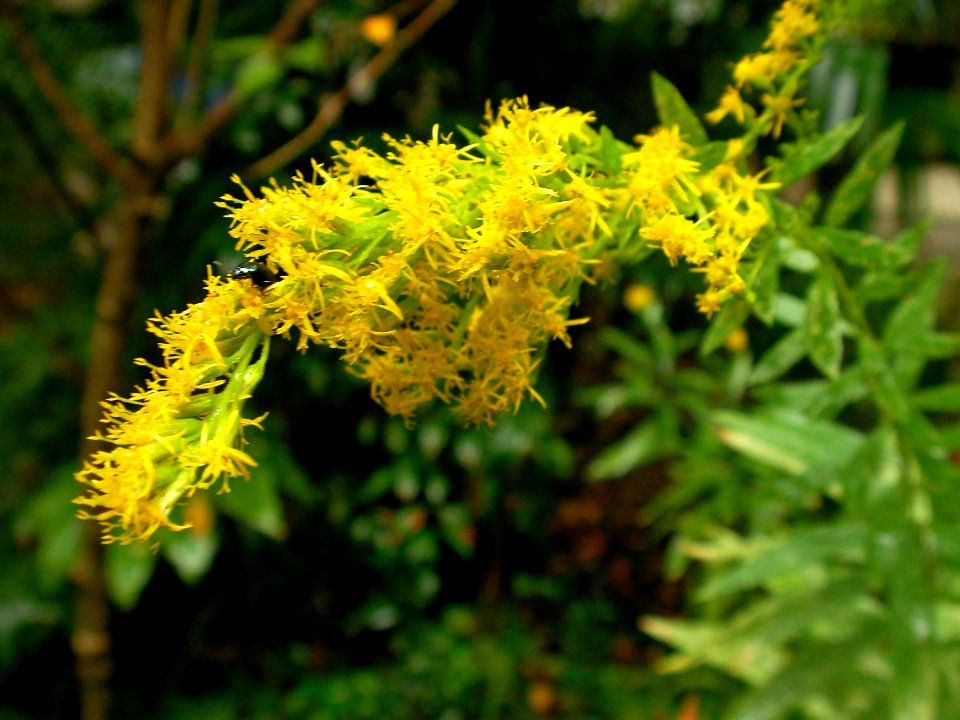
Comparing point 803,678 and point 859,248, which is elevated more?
point 859,248

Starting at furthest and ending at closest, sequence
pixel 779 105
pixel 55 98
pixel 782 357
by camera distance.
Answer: pixel 55 98 → pixel 782 357 → pixel 779 105

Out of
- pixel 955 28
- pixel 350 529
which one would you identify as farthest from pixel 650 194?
pixel 955 28

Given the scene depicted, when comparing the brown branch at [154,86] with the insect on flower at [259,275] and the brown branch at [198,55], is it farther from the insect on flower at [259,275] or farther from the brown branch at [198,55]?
the insect on flower at [259,275]

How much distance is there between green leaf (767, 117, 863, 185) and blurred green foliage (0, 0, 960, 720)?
2.60 feet

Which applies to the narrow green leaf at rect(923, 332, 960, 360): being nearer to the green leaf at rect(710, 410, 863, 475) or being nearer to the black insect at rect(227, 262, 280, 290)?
the green leaf at rect(710, 410, 863, 475)

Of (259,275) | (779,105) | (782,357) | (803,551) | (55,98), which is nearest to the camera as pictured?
(259,275)

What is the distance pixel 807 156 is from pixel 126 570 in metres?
1.22

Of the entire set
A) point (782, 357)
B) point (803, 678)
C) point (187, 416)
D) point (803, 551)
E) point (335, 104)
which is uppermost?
point (335, 104)

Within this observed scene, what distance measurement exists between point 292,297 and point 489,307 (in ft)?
0.38

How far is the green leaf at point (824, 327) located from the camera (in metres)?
0.61

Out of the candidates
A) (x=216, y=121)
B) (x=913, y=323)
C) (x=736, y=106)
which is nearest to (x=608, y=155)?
(x=736, y=106)

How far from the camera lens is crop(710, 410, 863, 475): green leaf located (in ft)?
3.26

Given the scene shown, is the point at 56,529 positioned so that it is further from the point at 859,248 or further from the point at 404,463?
the point at 859,248

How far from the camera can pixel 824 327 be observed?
617mm
